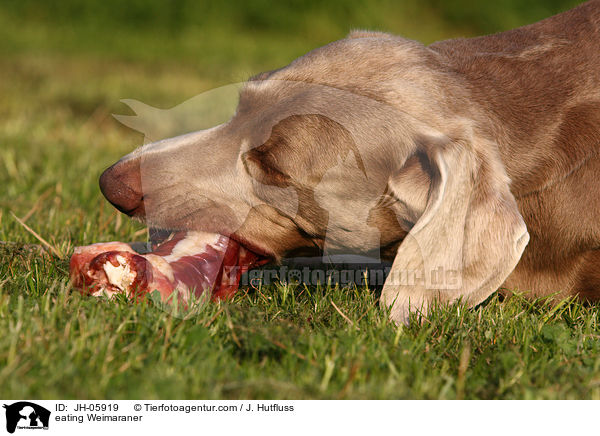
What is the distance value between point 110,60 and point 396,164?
27.6 ft

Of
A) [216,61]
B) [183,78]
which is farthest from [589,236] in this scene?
[216,61]

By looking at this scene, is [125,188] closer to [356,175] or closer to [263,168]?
[263,168]

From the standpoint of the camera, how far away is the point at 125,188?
8.99 feet

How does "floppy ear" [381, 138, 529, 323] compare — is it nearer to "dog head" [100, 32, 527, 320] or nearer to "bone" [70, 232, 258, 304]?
"dog head" [100, 32, 527, 320]

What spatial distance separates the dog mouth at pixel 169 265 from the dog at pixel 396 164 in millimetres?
70

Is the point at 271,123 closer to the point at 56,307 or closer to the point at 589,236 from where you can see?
the point at 56,307

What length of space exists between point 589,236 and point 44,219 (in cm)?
264

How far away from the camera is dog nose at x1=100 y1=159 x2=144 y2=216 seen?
8.98 feet

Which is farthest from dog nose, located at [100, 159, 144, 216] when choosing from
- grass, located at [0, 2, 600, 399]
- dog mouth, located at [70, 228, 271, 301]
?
grass, located at [0, 2, 600, 399]

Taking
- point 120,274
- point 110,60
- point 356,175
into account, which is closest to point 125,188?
point 120,274
